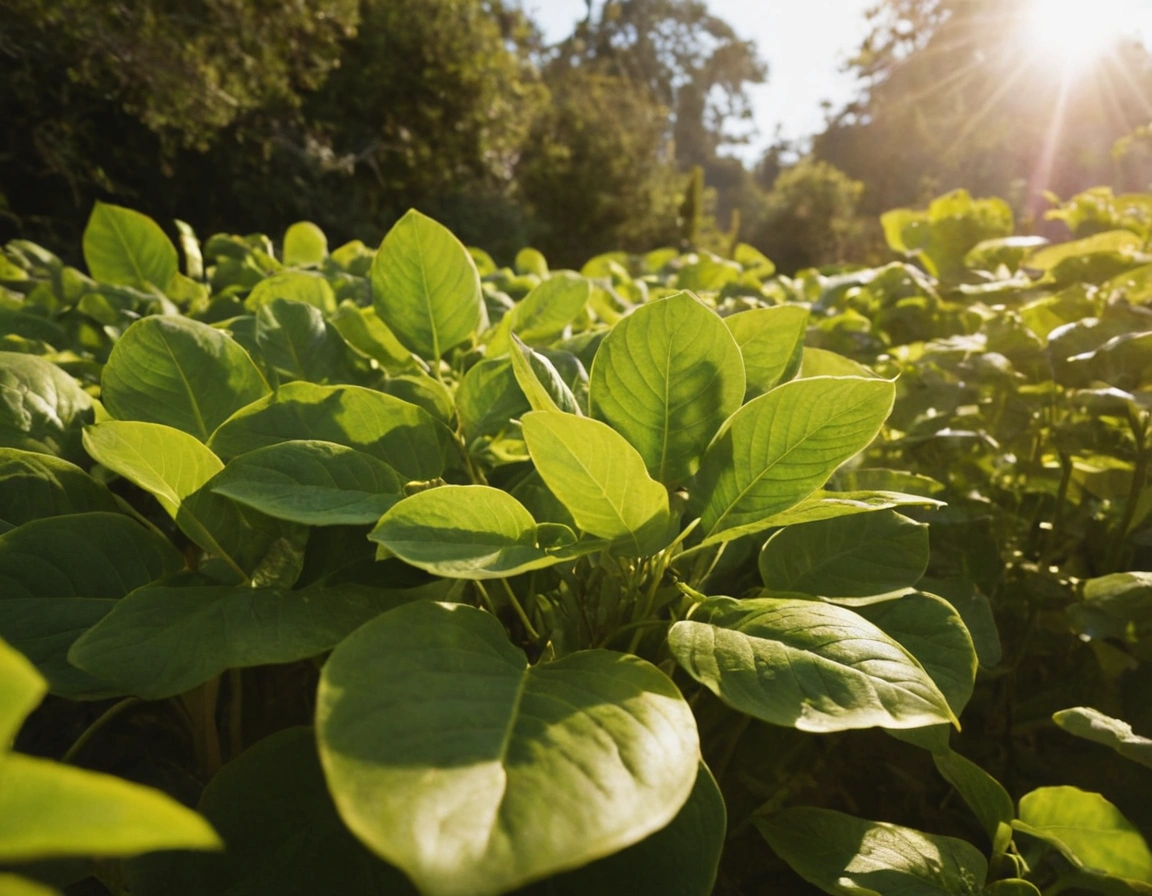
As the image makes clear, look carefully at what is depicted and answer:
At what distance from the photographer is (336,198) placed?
10.3 meters

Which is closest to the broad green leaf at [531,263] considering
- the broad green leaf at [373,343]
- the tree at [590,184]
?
the broad green leaf at [373,343]

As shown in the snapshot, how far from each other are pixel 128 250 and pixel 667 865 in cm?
147

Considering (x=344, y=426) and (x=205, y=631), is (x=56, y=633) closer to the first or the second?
(x=205, y=631)

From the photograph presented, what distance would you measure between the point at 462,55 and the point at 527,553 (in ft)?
40.2

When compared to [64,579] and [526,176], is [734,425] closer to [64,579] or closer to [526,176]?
[64,579]

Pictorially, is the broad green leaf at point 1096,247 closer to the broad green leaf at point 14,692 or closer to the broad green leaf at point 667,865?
the broad green leaf at point 667,865

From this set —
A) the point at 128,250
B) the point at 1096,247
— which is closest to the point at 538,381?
the point at 128,250

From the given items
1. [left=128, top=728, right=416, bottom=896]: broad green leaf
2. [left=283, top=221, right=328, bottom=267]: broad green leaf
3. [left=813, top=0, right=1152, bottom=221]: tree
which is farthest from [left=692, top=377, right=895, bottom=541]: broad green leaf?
[left=813, top=0, right=1152, bottom=221]: tree

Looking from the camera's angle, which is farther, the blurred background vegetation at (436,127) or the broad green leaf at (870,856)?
the blurred background vegetation at (436,127)

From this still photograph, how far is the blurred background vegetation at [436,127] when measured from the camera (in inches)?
283

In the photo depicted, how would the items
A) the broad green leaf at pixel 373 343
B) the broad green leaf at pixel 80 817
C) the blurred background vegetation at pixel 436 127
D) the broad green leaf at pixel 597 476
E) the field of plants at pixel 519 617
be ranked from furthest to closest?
the blurred background vegetation at pixel 436 127
the broad green leaf at pixel 373 343
the broad green leaf at pixel 597 476
the field of plants at pixel 519 617
the broad green leaf at pixel 80 817

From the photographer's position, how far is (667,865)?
52 cm

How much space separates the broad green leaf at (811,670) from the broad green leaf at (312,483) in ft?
0.79

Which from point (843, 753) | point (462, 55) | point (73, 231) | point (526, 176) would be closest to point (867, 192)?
point (526, 176)
